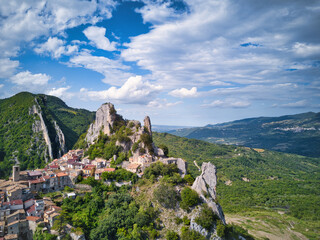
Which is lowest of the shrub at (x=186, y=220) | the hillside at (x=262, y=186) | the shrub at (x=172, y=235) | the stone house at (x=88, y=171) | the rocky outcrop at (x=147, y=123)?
the hillside at (x=262, y=186)

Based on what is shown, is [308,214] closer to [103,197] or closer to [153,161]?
[153,161]

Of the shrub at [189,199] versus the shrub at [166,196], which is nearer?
the shrub at [189,199]

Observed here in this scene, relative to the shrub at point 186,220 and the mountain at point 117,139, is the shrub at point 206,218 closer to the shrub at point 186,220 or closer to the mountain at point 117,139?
the shrub at point 186,220

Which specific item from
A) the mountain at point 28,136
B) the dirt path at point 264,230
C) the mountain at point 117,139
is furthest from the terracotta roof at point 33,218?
the dirt path at point 264,230

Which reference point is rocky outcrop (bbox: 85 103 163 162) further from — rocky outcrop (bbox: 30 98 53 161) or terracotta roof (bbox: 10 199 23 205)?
terracotta roof (bbox: 10 199 23 205)

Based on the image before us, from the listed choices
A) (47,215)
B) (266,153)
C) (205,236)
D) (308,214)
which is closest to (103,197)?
(47,215)
